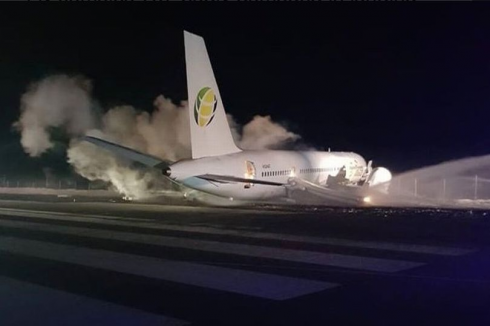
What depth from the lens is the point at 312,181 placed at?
4684 cm

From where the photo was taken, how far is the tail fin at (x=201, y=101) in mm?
33375

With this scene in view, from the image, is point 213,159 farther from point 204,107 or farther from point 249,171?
point 249,171

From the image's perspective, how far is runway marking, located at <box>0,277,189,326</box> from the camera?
9.11 metres

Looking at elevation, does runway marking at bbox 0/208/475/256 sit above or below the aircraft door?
below

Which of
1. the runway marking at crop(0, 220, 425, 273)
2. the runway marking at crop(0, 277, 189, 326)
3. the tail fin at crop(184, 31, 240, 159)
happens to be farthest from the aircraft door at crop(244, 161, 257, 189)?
the runway marking at crop(0, 277, 189, 326)

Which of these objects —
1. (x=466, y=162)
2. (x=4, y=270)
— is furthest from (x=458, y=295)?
(x=466, y=162)

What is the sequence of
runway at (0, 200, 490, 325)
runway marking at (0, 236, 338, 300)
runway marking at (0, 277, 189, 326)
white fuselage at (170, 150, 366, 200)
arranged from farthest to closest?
white fuselage at (170, 150, 366, 200) → runway marking at (0, 236, 338, 300) → runway at (0, 200, 490, 325) → runway marking at (0, 277, 189, 326)

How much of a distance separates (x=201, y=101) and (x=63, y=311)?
80.9ft

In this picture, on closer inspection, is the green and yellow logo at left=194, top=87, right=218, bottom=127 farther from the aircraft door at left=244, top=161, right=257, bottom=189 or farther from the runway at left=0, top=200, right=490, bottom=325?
the runway at left=0, top=200, right=490, bottom=325

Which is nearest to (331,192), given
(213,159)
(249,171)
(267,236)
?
(249,171)

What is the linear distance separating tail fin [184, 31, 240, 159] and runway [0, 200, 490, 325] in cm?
1059

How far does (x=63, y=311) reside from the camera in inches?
384

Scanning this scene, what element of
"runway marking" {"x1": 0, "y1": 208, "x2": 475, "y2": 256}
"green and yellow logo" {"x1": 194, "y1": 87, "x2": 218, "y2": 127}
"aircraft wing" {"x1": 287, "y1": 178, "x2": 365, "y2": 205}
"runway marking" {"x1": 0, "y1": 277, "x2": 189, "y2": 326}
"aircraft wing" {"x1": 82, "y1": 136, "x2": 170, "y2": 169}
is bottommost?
"runway marking" {"x1": 0, "y1": 277, "x2": 189, "y2": 326}

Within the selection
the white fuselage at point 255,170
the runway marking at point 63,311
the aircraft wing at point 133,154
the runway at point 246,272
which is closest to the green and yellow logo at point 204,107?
the white fuselage at point 255,170
